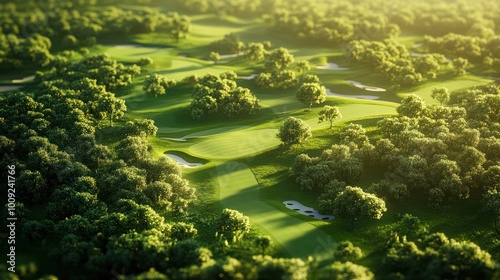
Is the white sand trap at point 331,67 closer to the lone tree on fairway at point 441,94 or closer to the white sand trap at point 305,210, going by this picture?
the lone tree on fairway at point 441,94

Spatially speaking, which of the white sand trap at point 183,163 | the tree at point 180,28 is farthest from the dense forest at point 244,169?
the tree at point 180,28

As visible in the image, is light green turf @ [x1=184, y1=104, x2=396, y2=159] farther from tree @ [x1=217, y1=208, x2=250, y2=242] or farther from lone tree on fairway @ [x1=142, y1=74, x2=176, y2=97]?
lone tree on fairway @ [x1=142, y1=74, x2=176, y2=97]

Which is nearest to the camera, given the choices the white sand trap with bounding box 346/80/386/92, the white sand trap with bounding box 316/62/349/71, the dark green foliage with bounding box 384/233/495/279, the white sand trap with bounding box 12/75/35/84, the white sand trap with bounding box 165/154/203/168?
the dark green foliage with bounding box 384/233/495/279

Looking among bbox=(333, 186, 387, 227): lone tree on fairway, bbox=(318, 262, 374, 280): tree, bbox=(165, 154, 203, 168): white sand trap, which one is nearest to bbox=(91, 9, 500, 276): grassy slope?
bbox=(165, 154, 203, 168): white sand trap

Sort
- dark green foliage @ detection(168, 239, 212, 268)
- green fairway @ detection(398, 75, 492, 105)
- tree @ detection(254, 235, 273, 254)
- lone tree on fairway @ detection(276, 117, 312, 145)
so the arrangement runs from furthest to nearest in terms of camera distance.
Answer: green fairway @ detection(398, 75, 492, 105) → lone tree on fairway @ detection(276, 117, 312, 145) → tree @ detection(254, 235, 273, 254) → dark green foliage @ detection(168, 239, 212, 268)

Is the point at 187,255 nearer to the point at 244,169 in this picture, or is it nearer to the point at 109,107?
the point at 244,169

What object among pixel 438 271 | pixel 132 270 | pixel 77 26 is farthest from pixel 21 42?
pixel 438 271
